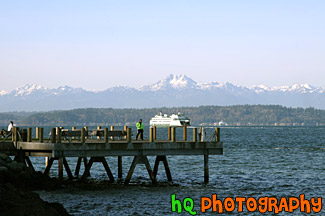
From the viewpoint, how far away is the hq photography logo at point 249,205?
2738cm

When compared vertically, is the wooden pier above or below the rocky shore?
above

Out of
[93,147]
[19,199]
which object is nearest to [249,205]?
[93,147]

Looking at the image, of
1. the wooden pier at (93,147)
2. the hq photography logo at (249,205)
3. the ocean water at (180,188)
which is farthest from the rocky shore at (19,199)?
the hq photography logo at (249,205)

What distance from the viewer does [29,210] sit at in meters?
18.7

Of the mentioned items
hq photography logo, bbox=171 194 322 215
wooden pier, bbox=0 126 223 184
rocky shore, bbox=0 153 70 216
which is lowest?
hq photography logo, bbox=171 194 322 215

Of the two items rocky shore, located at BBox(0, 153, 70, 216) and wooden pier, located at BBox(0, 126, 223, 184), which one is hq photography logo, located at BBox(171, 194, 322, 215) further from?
rocky shore, located at BBox(0, 153, 70, 216)

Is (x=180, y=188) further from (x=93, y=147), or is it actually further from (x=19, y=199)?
(x=19, y=199)

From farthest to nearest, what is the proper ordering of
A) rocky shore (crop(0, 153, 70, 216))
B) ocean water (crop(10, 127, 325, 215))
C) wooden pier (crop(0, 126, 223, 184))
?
wooden pier (crop(0, 126, 223, 184))
ocean water (crop(10, 127, 325, 215))
rocky shore (crop(0, 153, 70, 216))

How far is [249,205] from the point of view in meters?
28.8

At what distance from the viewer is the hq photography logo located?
89.8ft

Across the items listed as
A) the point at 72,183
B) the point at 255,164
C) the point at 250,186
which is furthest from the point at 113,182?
the point at 255,164

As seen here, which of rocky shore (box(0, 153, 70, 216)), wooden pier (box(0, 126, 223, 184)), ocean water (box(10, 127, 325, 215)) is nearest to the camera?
rocky shore (box(0, 153, 70, 216))

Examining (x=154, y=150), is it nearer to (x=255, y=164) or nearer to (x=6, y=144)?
(x=6, y=144)

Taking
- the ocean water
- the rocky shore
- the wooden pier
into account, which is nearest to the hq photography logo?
the ocean water
